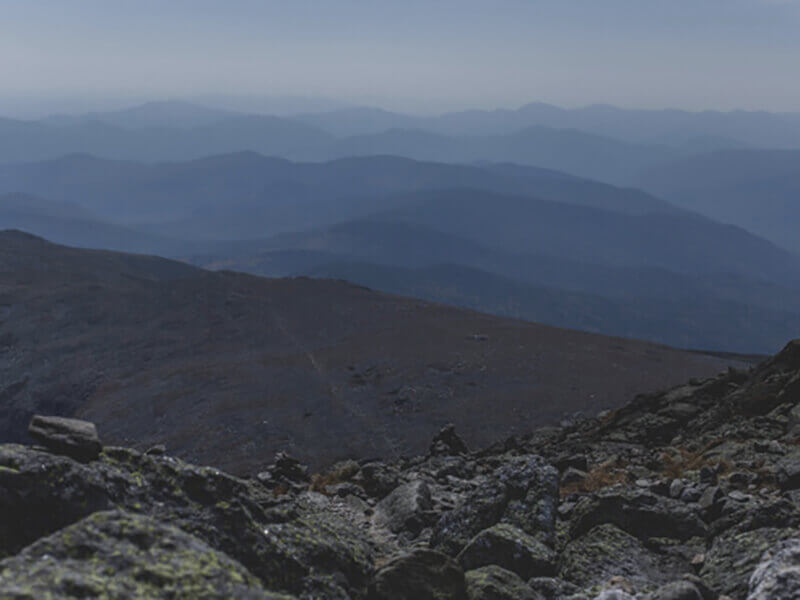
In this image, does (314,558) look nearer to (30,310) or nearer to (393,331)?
(393,331)

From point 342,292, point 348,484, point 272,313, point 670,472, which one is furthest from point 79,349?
point 670,472

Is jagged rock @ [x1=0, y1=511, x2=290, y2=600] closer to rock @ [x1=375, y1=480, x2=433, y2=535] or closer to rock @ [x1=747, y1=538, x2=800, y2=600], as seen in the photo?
rock @ [x1=747, y1=538, x2=800, y2=600]

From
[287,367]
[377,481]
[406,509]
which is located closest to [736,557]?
[406,509]

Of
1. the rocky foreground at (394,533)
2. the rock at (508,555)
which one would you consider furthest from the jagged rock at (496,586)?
the rock at (508,555)

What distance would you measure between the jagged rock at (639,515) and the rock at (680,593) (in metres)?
2.86

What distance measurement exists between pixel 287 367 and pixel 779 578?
1710 inches

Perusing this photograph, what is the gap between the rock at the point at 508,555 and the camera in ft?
23.1

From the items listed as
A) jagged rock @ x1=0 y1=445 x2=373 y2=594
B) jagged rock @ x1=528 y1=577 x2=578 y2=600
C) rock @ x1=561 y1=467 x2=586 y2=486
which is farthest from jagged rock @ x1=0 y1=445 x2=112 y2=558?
rock @ x1=561 y1=467 x2=586 y2=486

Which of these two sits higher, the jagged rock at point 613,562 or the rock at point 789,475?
the rock at point 789,475

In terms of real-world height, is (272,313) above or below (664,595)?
below

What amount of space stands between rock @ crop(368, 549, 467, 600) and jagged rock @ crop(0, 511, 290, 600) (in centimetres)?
185

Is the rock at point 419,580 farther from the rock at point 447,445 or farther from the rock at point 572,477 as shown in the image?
the rock at point 447,445

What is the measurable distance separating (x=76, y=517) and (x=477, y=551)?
13.4 ft

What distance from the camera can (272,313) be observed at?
61688 mm
